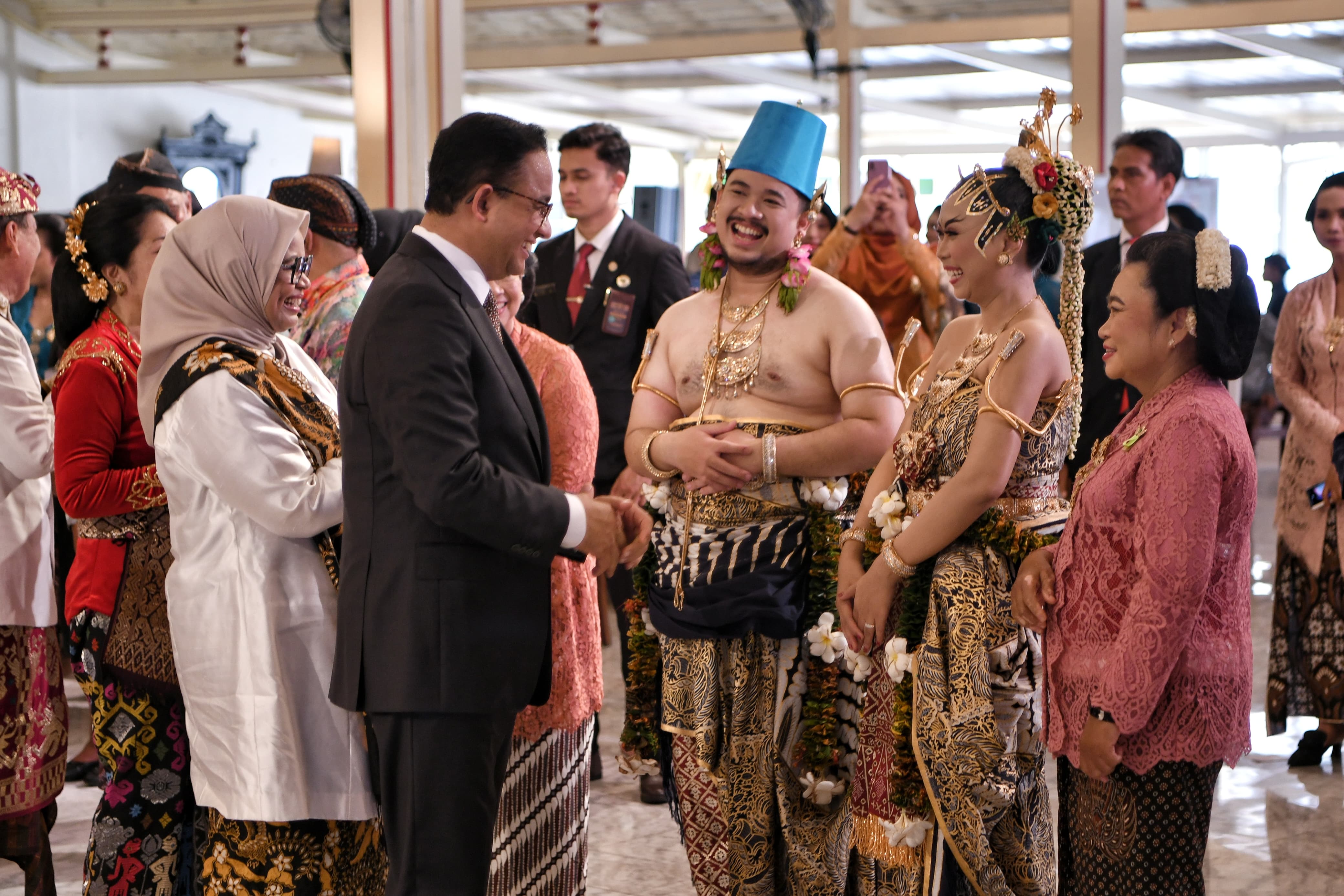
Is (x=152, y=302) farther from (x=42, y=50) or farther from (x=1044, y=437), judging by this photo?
(x=42, y=50)

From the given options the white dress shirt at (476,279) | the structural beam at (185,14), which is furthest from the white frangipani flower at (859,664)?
the structural beam at (185,14)

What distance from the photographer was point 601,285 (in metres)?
4.44

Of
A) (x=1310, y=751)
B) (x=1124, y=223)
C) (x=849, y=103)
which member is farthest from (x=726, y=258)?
(x=849, y=103)

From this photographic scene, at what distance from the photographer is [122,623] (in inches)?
99.2

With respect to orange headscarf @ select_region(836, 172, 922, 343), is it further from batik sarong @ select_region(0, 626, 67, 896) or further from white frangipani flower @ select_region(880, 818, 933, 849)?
batik sarong @ select_region(0, 626, 67, 896)

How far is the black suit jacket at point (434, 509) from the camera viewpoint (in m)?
1.87

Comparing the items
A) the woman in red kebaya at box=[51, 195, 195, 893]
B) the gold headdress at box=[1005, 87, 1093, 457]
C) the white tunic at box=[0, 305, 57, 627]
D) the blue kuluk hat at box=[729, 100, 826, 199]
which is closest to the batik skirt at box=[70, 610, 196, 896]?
the woman in red kebaya at box=[51, 195, 195, 893]

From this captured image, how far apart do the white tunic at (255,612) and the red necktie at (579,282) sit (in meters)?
2.32

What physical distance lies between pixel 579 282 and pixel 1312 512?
2589 millimetres

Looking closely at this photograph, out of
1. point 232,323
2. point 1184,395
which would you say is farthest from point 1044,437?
point 232,323

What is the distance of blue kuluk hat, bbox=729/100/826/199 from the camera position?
8.82 ft

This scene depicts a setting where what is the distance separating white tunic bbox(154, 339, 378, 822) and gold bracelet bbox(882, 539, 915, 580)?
107cm

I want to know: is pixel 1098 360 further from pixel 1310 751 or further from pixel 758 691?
pixel 758 691

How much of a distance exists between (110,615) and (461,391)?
1.11m
